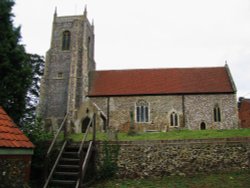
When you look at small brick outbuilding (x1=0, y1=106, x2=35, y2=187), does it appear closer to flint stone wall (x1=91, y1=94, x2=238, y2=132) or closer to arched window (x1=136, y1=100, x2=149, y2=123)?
flint stone wall (x1=91, y1=94, x2=238, y2=132)

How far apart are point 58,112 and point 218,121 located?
16.8m

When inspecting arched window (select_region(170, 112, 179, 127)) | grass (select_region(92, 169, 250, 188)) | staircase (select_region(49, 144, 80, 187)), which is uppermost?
arched window (select_region(170, 112, 179, 127))

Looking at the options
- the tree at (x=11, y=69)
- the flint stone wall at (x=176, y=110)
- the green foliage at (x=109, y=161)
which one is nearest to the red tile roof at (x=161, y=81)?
the flint stone wall at (x=176, y=110)

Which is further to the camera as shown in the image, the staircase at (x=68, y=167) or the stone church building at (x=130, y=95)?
the stone church building at (x=130, y=95)

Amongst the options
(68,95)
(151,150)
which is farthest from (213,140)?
(68,95)

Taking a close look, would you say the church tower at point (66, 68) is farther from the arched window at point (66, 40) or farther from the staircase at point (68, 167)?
the staircase at point (68, 167)

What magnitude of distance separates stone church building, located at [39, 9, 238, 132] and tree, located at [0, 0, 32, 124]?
12.1m

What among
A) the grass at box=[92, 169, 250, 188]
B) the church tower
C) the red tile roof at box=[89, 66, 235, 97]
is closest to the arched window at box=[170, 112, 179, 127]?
the red tile roof at box=[89, 66, 235, 97]

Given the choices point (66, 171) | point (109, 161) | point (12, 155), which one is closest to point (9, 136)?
point (12, 155)

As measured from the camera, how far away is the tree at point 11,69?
13.8 meters

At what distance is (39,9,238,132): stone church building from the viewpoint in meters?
28.3

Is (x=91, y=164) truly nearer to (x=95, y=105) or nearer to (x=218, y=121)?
(x=95, y=105)

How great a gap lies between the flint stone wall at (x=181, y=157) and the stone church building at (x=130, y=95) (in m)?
12.9

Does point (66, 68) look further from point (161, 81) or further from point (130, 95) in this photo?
point (161, 81)
